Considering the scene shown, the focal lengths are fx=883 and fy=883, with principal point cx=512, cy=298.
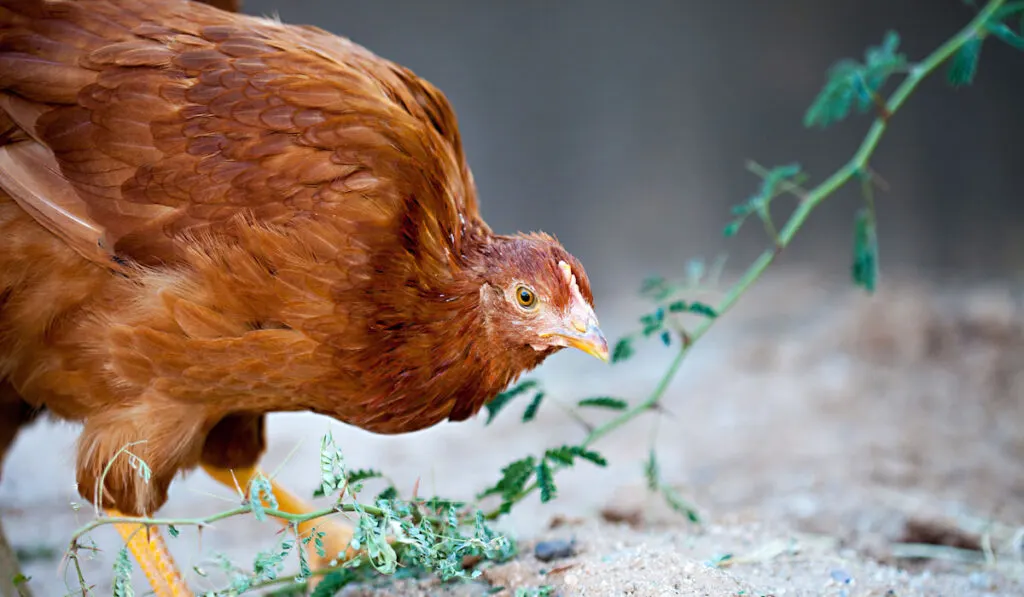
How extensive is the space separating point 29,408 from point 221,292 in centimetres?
117

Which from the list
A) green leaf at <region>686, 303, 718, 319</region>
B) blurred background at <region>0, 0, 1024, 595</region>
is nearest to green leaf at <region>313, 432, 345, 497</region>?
green leaf at <region>686, 303, 718, 319</region>

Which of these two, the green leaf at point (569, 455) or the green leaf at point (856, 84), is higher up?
the green leaf at point (856, 84)

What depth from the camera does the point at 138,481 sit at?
2455 mm

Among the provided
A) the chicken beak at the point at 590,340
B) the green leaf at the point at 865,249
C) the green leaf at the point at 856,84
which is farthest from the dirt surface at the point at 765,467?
the green leaf at the point at 856,84

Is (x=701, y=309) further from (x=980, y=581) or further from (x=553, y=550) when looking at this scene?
(x=980, y=581)

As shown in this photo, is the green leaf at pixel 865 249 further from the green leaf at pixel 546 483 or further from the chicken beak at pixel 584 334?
the green leaf at pixel 546 483

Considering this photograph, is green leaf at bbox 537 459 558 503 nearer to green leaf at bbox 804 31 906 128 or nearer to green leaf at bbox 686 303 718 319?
green leaf at bbox 686 303 718 319

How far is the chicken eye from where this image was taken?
7.78ft

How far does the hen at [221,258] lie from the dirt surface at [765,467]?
0.95ft

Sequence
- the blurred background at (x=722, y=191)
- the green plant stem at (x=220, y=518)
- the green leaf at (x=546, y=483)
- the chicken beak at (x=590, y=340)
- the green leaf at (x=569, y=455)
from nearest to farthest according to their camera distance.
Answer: the green plant stem at (x=220, y=518), the chicken beak at (x=590, y=340), the green leaf at (x=546, y=483), the green leaf at (x=569, y=455), the blurred background at (x=722, y=191)

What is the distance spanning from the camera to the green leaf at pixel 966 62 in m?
2.94

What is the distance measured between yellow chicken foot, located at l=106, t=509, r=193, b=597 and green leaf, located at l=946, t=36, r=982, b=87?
2.89 metres

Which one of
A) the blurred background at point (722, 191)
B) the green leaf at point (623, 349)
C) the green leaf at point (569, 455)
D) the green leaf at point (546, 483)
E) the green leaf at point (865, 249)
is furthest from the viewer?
the blurred background at point (722, 191)

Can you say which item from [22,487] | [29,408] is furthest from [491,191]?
[29,408]
